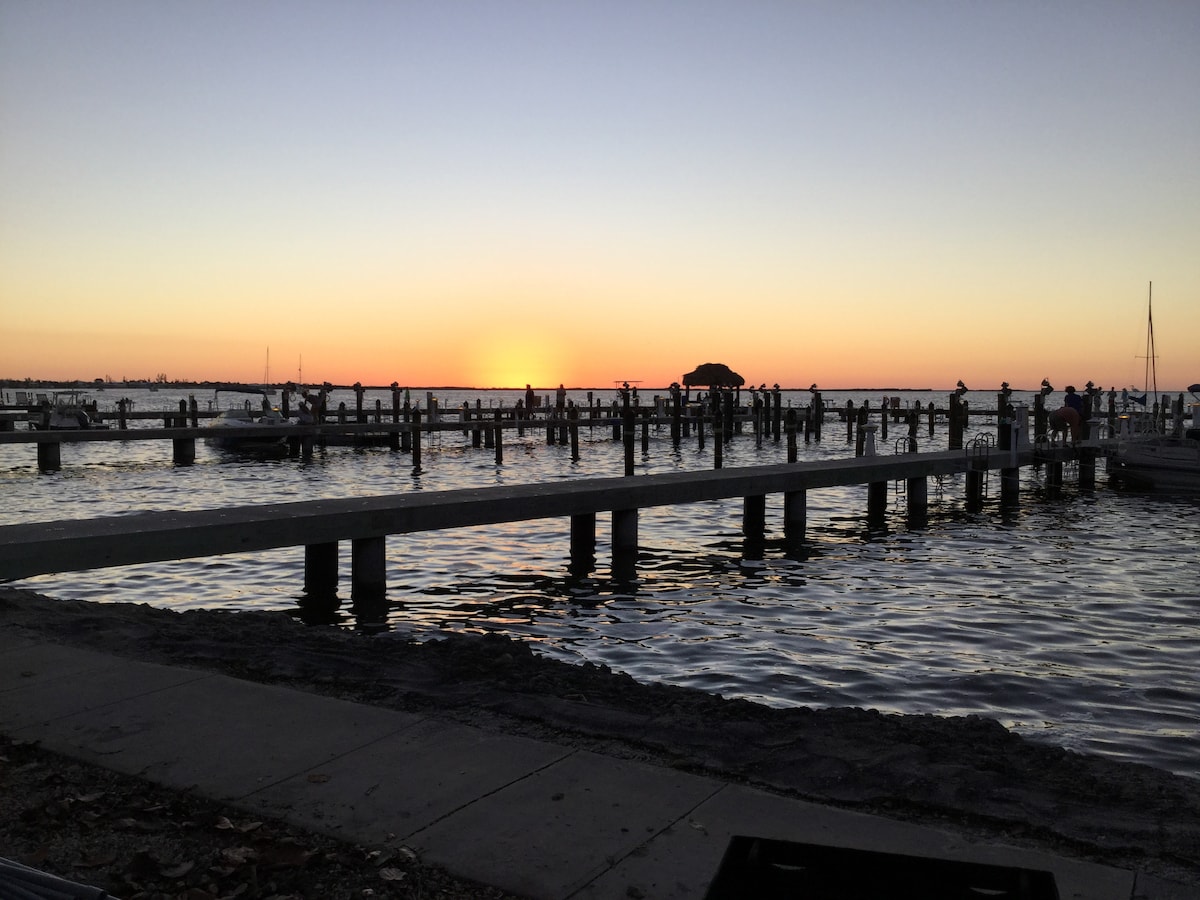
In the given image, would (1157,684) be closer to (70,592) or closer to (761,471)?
(761,471)

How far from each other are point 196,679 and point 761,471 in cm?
1615

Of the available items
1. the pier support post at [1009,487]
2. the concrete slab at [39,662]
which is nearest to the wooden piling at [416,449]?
the pier support post at [1009,487]

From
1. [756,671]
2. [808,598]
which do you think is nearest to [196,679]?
[756,671]

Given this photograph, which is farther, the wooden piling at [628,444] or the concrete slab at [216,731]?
the wooden piling at [628,444]

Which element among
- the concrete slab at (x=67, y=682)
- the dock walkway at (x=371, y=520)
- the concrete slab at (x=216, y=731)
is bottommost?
the concrete slab at (x=216, y=731)

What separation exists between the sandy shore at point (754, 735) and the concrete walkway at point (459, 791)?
0.37 meters

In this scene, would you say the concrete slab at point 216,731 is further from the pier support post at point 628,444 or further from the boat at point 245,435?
the boat at point 245,435

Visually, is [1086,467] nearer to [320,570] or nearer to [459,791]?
[320,570]

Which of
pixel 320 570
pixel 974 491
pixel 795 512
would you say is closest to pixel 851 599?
pixel 795 512

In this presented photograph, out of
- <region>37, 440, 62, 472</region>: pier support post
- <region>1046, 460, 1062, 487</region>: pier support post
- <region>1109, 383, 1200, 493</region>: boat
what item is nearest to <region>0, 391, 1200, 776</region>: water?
<region>1109, 383, 1200, 493</region>: boat

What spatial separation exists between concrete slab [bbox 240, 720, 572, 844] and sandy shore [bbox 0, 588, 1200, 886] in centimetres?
46

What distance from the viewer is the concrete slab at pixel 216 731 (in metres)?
5.19

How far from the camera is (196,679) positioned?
22.6 ft

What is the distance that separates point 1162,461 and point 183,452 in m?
37.1
